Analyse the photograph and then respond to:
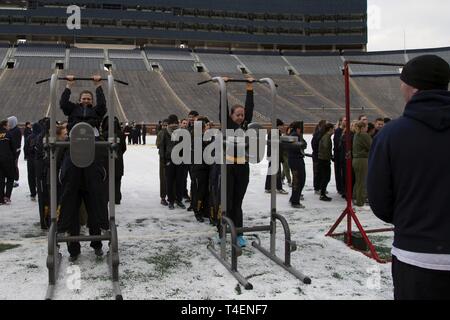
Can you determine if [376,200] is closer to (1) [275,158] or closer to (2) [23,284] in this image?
(1) [275,158]

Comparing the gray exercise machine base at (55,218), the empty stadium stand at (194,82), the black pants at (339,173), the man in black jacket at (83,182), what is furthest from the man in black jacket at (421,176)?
the empty stadium stand at (194,82)

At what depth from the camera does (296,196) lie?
8.95 meters

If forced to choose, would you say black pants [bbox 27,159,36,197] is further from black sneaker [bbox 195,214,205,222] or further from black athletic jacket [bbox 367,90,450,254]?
black athletic jacket [bbox 367,90,450,254]

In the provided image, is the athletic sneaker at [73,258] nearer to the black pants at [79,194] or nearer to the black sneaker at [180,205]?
the black pants at [79,194]

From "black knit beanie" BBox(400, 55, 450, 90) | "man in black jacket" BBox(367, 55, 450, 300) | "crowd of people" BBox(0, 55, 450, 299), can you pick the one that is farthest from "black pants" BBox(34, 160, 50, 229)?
"black knit beanie" BBox(400, 55, 450, 90)

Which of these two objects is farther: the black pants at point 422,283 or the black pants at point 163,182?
the black pants at point 163,182

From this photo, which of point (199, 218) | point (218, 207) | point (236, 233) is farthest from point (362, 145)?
point (236, 233)

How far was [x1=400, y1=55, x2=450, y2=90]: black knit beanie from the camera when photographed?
2238 mm

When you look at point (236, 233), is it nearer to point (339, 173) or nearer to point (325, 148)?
point (325, 148)

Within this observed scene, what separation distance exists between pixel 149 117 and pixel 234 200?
3932cm

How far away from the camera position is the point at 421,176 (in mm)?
2191

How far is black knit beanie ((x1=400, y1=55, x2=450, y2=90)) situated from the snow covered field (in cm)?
255

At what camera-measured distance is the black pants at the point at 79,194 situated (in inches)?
203

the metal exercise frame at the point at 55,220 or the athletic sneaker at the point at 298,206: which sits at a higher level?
the metal exercise frame at the point at 55,220
